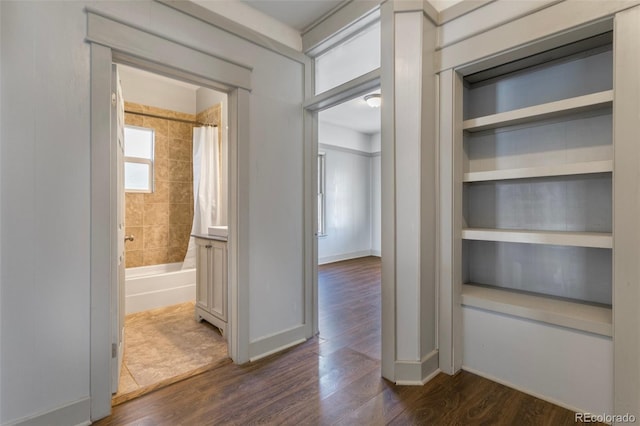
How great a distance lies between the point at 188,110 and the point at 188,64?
2.85 metres

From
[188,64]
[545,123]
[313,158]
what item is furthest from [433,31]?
[188,64]

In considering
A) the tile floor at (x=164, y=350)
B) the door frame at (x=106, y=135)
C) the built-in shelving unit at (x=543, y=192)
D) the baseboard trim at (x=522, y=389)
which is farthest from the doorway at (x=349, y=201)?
the door frame at (x=106, y=135)

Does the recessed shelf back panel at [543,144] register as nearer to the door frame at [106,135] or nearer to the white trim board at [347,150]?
the door frame at [106,135]

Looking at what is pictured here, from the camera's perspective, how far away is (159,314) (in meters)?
3.35

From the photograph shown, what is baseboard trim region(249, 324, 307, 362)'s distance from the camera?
2.38 m

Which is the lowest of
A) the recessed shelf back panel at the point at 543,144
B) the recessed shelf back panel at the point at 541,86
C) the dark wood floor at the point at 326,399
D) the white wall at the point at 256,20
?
the dark wood floor at the point at 326,399

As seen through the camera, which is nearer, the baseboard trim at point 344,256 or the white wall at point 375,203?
the baseboard trim at point 344,256

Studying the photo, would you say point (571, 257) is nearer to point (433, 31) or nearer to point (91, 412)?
point (433, 31)

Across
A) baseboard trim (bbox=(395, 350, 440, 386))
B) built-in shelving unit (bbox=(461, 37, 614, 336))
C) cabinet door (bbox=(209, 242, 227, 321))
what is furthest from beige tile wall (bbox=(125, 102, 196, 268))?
built-in shelving unit (bbox=(461, 37, 614, 336))

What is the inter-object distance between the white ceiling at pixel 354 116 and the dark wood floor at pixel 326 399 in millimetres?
3987

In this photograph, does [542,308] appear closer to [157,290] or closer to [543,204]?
[543,204]

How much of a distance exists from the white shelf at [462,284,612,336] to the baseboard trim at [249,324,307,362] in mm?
1358

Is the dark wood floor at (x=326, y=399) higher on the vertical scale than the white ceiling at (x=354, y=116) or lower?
lower

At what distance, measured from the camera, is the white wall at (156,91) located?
4.06 m
